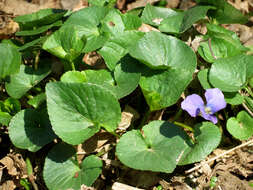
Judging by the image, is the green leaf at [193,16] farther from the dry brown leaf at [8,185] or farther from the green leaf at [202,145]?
the dry brown leaf at [8,185]

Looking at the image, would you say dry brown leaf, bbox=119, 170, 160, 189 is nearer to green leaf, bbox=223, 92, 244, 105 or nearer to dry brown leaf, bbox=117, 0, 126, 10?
green leaf, bbox=223, 92, 244, 105

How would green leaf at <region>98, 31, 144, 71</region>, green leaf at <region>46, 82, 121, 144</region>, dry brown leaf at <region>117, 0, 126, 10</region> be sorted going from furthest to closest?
dry brown leaf at <region>117, 0, 126, 10</region> < green leaf at <region>98, 31, 144, 71</region> < green leaf at <region>46, 82, 121, 144</region>

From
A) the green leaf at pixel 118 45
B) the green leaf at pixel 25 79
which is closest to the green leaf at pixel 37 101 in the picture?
the green leaf at pixel 25 79

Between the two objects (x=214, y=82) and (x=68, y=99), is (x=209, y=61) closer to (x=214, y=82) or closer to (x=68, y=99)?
(x=214, y=82)

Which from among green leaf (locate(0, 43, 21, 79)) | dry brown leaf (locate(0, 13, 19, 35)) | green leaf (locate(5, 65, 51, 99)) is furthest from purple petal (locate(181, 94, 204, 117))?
dry brown leaf (locate(0, 13, 19, 35))

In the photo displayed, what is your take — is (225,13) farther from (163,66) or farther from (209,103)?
(209,103)

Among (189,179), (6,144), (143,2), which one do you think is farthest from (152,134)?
(143,2)
